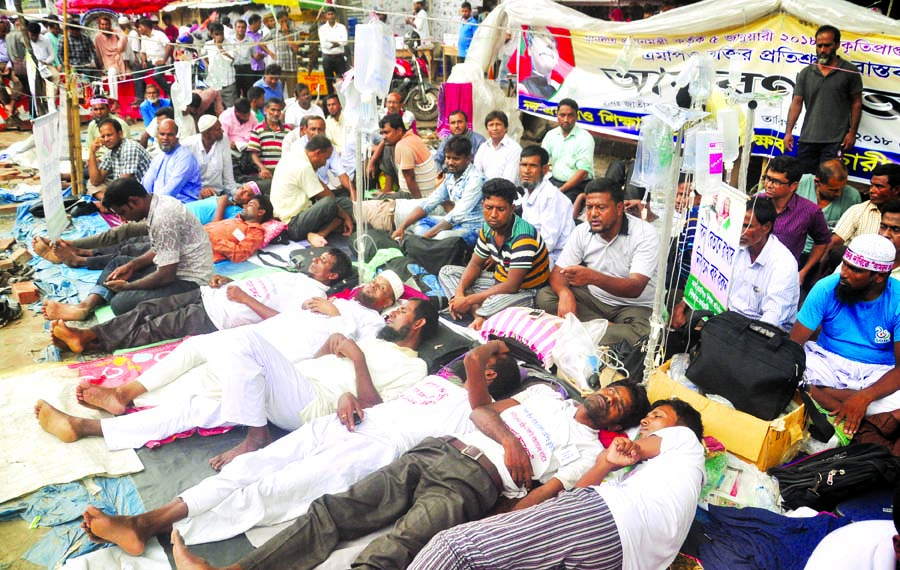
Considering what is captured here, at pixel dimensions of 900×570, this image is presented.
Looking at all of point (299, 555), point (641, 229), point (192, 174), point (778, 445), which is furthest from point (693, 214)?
point (192, 174)

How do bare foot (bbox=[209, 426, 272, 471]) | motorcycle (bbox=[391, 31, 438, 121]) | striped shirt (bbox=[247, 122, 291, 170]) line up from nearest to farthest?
1. bare foot (bbox=[209, 426, 272, 471])
2. striped shirt (bbox=[247, 122, 291, 170])
3. motorcycle (bbox=[391, 31, 438, 121])

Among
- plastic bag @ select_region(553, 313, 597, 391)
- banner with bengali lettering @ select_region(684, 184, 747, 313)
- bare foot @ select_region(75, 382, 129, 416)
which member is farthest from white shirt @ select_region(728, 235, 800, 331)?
bare foot @ select_region(75, 382, 129, 416)

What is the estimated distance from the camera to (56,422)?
11.0ft

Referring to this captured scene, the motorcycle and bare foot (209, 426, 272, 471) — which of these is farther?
the motorcycle

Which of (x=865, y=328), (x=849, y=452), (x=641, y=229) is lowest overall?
(x=849, y=452)

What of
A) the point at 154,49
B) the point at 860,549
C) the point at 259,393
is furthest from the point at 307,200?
the point at 154,49

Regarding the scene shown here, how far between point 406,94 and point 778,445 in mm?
9870

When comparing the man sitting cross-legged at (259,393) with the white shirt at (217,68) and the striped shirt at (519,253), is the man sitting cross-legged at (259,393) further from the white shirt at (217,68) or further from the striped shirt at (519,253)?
the white shirt at (217,68)

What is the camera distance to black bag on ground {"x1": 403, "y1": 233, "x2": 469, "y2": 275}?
18.1 feet

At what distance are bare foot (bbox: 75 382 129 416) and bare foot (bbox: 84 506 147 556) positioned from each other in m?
0.99

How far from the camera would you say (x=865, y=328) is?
3672mm

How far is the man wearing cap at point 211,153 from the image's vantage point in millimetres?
6930

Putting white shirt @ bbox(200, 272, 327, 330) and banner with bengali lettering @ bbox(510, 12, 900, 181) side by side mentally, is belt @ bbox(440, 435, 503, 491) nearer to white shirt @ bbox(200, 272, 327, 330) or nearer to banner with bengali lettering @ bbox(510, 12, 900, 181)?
white shirt @ bbox(200, 272, 327, 330)

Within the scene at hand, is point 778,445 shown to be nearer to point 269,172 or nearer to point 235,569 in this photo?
point 235,569
